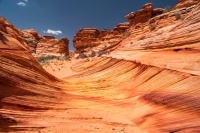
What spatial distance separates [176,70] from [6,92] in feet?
19.8

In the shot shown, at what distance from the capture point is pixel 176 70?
23.4 feet

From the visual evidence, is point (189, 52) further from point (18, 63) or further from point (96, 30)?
point (96, 30)

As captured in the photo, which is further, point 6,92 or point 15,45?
point 15,45

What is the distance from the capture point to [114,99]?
807 cm

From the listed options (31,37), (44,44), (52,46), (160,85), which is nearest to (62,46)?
(52,46)

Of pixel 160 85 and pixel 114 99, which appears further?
pixel 114 99

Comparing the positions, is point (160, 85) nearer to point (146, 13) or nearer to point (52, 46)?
point (146, 13)

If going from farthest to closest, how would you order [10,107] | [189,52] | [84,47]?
[84,47] → [189,52] → [10,107]

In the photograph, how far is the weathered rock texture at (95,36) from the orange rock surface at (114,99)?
111 ft

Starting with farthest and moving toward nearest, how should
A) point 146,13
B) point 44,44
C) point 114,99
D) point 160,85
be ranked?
1. point 44,44
2. point 146,13
3. point 114,99
4. point 160,85

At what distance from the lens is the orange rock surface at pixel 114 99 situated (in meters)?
4.85

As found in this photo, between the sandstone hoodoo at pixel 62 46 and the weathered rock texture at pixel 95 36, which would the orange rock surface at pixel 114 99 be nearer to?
the weathered rock texture at pixel 95 36

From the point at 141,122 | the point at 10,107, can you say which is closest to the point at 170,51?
the point at 141,122

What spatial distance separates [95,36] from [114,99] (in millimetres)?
38237
